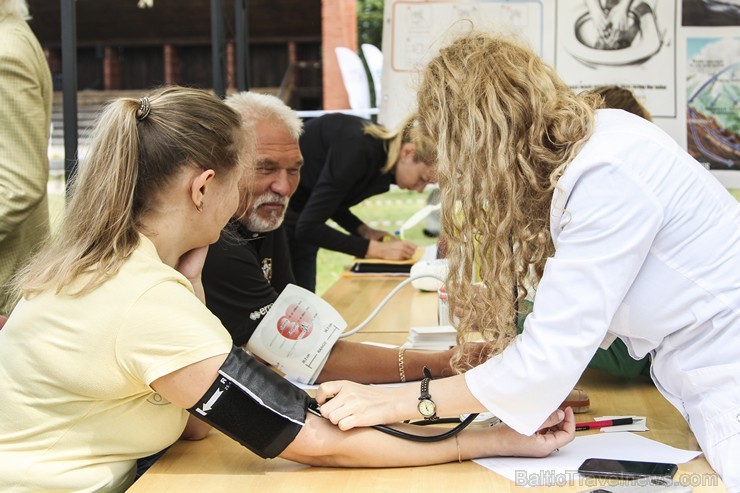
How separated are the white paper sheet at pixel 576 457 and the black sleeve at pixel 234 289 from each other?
77 cm

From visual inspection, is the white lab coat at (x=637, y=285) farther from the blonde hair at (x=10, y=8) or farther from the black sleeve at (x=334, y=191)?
the black sleeve at (x=334, y=191)

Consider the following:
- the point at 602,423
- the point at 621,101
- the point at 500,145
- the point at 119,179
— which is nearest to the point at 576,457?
the point at 602,423

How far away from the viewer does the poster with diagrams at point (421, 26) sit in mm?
3834

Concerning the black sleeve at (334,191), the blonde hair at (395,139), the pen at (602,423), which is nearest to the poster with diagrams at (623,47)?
the blonde hair at (395,139)

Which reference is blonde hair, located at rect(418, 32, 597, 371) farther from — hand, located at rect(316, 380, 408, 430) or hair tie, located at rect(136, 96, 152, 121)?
hair tie, located at rect(136, 96, 152, 121)

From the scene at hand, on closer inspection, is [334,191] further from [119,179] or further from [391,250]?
[119,179]

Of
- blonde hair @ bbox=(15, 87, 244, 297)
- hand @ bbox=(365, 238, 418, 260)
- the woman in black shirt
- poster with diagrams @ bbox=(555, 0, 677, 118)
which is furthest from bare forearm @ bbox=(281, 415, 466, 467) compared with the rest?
poster with diagrams @ bbox=(555, 0, 677, 118)

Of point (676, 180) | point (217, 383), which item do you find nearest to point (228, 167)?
point (217, 383)

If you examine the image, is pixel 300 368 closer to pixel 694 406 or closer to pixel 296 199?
pixel 694 406

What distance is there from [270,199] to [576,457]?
113 centimetres

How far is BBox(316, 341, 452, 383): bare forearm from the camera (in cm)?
194

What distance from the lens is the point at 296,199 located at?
3990 mm

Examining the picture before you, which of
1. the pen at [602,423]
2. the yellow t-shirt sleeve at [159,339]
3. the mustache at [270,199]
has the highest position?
the mustache at [270,199]

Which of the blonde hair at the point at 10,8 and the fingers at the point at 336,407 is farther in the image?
the blonde hair at the point at 10,8
